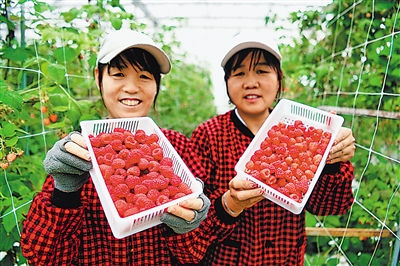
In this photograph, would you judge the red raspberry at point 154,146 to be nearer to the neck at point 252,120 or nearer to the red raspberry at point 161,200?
the red raspberry at point 161,200

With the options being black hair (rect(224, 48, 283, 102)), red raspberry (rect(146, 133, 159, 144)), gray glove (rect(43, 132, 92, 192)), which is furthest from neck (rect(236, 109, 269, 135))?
gray glove (rect(43, 132, 92, 192))

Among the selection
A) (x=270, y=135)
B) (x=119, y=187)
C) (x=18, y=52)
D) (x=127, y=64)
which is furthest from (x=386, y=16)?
(x=18, y=52)

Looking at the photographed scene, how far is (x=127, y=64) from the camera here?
0.92 m

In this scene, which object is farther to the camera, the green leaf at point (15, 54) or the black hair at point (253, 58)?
the green leaf at point (15, 54)

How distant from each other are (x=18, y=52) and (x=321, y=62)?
1.74 m

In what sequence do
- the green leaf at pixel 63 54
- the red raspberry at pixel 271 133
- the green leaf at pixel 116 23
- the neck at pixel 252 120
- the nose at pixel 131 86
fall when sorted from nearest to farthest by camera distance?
the nose at pixel 131 86, the red raspberry at pixel 271 133, the neck at pixel 252 120, the green leaf at pixel 63 54, the green leaf at pixel 116 23

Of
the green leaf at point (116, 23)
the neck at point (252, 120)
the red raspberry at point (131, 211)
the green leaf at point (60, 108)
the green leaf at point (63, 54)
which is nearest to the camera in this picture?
the red raspberry at point (131, 211)

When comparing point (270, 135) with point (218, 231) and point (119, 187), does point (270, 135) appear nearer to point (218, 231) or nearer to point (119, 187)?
point (218, 231)

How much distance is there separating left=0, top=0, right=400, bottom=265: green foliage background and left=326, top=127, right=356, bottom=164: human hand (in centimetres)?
31

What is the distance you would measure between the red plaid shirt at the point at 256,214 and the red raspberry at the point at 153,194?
1.06 feet

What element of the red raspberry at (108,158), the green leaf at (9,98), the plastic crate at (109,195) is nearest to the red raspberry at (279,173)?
the plastic crate at (109,195)

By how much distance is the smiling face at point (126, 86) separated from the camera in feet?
2.97

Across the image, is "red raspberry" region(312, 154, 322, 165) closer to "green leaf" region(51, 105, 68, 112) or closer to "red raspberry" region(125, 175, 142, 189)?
"red raspberry" region(125, 175, 142, 189)

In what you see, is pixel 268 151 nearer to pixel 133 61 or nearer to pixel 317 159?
pixel 317 159
